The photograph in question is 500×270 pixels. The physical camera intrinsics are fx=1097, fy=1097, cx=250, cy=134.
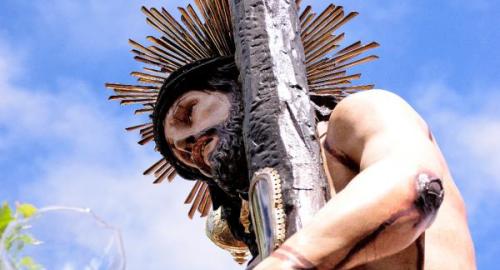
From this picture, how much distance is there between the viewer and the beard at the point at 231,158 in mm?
3814

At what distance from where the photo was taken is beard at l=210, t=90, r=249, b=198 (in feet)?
12.5

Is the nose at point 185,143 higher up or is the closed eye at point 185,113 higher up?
the closed eye at point 185,113

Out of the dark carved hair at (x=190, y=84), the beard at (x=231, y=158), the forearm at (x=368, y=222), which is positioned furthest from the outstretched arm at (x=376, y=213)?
the dark carved hair at (x=190, y=84)

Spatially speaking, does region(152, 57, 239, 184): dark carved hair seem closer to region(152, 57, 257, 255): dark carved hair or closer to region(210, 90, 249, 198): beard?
region(152, 57, 257, 255): dark carved hair

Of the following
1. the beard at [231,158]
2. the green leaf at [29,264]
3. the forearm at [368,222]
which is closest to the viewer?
the green leaf at [29,264]

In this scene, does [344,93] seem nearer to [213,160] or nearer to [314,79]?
[314,79]

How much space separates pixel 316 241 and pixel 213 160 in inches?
48.3

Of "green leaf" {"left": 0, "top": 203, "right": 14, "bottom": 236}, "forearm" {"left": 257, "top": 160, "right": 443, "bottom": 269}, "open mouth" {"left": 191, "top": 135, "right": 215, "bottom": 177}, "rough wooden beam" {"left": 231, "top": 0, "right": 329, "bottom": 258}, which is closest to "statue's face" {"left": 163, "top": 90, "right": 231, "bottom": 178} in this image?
"open mouth" {"left": 191, "top": 135, "right": 215, "bottom": 177}

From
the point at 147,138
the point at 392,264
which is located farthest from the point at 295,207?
the point at 147,138

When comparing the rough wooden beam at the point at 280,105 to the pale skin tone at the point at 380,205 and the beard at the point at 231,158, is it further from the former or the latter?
the beard at the point at 231,158

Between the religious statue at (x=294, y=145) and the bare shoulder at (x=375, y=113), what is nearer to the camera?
the religious statue at (x=294, y=145)

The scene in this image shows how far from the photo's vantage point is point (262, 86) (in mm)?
3432

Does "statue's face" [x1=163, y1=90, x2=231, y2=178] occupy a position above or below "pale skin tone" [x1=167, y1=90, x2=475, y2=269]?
above

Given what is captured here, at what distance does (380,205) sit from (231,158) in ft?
3.80
